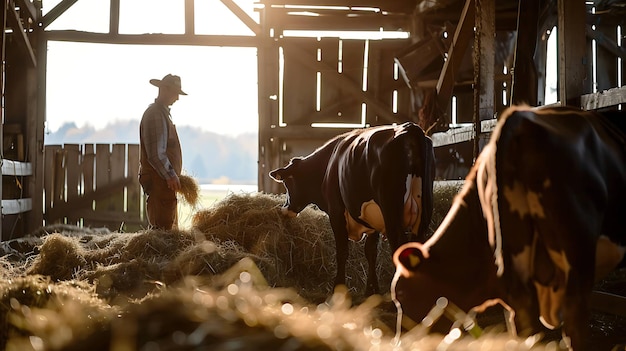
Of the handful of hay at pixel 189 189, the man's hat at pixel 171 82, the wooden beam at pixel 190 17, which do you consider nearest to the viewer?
the man's hat at pixel 171 82

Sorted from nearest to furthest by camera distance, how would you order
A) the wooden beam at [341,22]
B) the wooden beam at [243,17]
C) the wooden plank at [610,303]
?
the wooden plank at [610,303] < the wooden beam at [243,17] < the wooden beam at [341,22]

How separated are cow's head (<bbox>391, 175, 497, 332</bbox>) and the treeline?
8897cm

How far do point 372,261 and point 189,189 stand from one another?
2691 mm

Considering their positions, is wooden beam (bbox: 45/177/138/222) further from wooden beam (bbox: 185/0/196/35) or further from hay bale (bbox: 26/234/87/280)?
hay bale (bbox: 26/234/87/280)

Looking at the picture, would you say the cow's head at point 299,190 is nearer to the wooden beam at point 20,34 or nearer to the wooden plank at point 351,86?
the wooden plank at point 351,86

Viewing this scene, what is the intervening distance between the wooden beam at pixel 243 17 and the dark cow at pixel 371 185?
15.1ft

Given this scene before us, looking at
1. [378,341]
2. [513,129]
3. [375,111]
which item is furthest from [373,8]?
[378,341]

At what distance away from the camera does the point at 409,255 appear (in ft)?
12.8

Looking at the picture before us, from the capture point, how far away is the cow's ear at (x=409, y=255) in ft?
12.8

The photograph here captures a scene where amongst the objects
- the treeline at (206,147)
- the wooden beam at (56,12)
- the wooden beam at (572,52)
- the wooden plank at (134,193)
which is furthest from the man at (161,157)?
the treeline at (206,147)

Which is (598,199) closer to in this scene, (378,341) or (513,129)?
(513,129)

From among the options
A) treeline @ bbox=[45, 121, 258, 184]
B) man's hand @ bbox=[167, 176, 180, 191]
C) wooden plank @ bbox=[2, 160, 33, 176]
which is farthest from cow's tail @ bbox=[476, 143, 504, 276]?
treeline @ bbox=[45, 121, 258, 184]

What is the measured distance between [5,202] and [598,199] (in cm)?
917

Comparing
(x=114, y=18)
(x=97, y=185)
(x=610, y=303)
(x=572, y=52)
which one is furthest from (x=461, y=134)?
(x=97, y=185)
